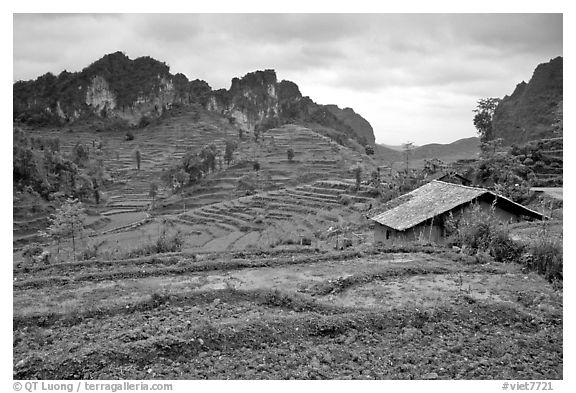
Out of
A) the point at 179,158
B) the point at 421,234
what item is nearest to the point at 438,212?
the point at 421,234

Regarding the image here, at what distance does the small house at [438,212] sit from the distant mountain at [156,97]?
82.0 metres

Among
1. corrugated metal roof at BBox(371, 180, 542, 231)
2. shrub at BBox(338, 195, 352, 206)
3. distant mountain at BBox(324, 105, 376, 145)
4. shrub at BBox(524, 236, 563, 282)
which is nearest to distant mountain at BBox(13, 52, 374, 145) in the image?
distant mountain at BBox(324, 105, 376, 145)

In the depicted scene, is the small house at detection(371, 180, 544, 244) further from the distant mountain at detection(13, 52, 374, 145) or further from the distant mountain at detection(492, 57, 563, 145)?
the distant mountain at detection(13, 52, 374, 145)

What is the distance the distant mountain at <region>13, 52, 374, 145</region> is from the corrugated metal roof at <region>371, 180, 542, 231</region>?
81.5 metres

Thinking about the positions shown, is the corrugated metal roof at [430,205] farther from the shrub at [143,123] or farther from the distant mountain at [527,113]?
the shrub at [143,123]

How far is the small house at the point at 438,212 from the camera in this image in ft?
37.0

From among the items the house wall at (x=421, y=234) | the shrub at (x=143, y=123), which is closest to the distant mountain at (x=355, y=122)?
the shrub at (x=143, y=123)

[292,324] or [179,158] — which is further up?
[179,158]

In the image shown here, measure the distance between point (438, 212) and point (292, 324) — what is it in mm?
7182

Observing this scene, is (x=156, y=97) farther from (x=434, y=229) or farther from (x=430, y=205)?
(x=434, y=229)

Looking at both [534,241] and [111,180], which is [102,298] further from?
[111,180]

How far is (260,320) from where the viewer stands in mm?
5246

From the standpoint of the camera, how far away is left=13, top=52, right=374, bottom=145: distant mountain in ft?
314

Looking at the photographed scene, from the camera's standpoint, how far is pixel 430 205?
39.7 ft
